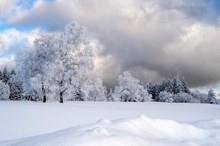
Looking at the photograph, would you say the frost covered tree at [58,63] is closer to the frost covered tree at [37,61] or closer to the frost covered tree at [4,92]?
the frost covered tree at [37,61]

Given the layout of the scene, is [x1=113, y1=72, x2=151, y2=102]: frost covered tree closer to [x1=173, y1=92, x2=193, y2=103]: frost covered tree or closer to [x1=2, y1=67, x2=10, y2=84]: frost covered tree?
[x1=173, y1=92, x2=193, y2=103]: frost covered tree

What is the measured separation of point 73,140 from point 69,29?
108ft

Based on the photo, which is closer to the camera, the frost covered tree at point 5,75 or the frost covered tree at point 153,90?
the frost covered tree at point 5,75

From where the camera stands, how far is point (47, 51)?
3881cm

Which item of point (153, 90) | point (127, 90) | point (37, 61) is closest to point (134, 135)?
point (37, 61)

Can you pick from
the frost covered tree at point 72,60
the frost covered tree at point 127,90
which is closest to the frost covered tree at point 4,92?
the frost covered tree at point 127,90

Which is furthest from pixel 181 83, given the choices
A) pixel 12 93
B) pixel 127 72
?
pixel 12 93

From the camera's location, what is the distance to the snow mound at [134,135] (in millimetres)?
6626

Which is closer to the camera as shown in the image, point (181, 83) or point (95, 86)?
point (95, 86)

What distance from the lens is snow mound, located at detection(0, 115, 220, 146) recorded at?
663cm

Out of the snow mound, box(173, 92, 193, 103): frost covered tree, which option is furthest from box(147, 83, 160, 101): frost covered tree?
the snow mound

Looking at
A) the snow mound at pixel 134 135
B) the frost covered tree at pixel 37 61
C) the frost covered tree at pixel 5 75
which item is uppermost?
the frost covered tree at pixel 5 75

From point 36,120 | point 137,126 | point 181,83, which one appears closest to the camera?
point 137,126

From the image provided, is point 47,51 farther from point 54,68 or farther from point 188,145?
point 188,145
